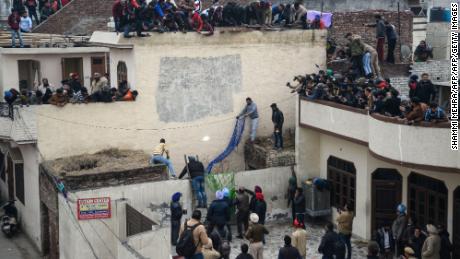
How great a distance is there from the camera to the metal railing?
76.7 feet

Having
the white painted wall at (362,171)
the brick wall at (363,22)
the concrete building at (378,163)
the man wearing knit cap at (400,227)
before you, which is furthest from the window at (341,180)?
the brick wall at (363,22)

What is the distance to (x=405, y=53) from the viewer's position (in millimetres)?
28672

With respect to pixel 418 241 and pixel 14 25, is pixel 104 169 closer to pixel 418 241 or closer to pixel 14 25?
pixel 14 25

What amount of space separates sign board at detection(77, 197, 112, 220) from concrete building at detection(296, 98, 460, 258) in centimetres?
640

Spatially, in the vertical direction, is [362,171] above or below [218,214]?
above

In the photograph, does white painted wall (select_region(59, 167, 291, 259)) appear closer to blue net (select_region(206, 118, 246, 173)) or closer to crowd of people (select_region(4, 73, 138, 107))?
blue net (select_region(206, 118, 246, 173))

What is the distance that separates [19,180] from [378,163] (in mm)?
12323

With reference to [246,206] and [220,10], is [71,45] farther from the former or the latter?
[246,206]

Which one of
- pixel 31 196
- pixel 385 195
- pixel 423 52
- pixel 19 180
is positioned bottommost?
pixel 31 196

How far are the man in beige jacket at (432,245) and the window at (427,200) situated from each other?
210cm

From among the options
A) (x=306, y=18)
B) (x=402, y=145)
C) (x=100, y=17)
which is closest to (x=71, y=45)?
(x=100, y=17)

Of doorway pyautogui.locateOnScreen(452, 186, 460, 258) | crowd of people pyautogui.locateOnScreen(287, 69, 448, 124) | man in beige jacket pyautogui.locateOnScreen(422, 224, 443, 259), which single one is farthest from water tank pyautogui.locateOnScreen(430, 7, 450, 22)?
man in beige jacket pyautogui.locateOnScreen(422, 224, 443, 259)

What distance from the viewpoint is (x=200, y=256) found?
16.4 m

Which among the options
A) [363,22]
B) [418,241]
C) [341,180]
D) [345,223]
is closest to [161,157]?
[341,180]
